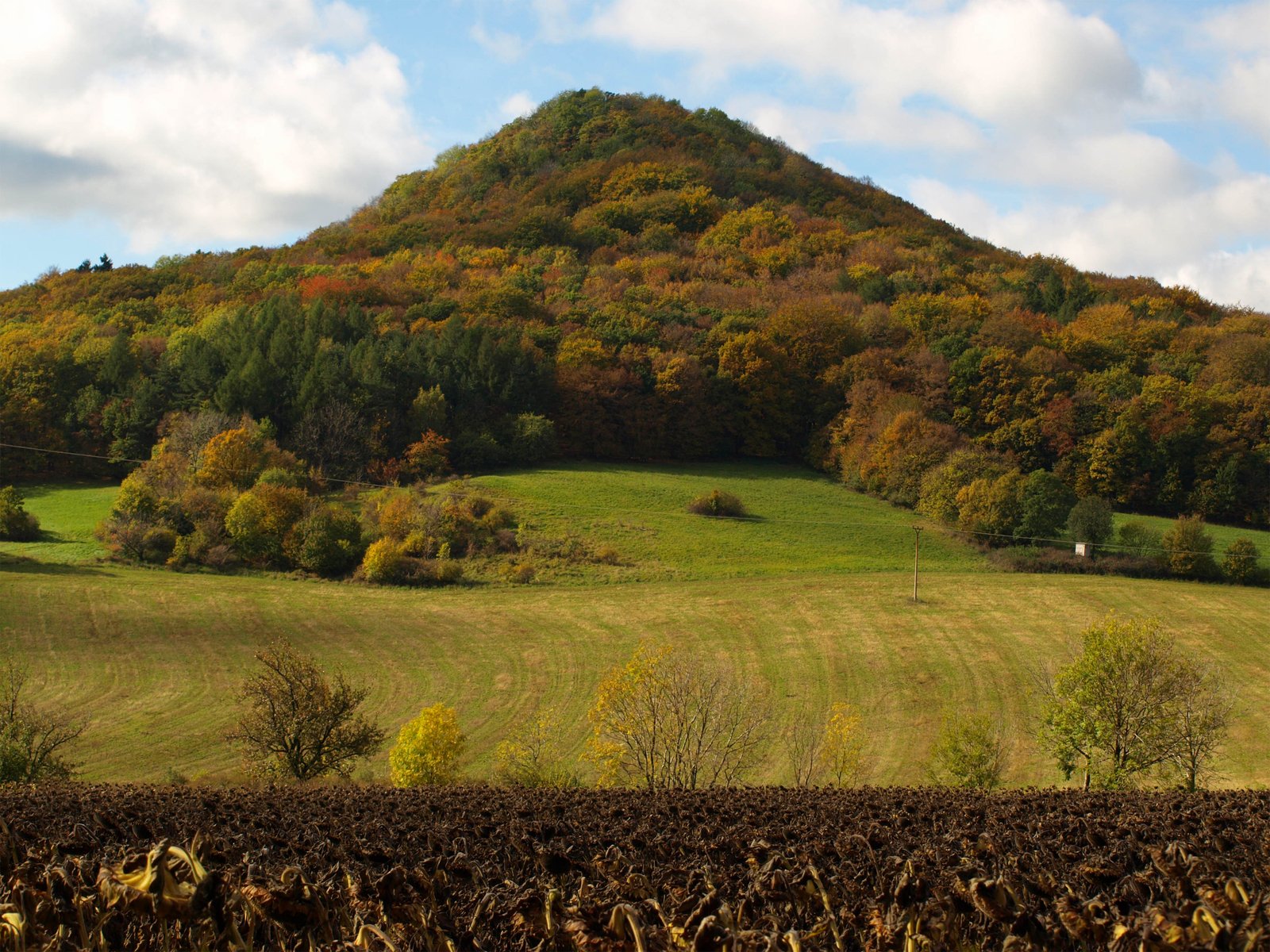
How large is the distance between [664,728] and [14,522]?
47.9 meters

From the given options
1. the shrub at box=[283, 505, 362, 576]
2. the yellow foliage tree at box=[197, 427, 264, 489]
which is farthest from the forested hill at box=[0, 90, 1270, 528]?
the shrub at box=[283, 505, 362, 576]

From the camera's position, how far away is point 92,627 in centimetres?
4644

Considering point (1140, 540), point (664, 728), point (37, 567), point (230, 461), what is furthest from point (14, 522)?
point (1140, 540)

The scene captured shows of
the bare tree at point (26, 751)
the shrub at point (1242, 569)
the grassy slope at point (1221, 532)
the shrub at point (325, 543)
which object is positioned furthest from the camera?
the grassy slope at point (1221, 532)

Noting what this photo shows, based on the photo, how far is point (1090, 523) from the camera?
61094 millimetres

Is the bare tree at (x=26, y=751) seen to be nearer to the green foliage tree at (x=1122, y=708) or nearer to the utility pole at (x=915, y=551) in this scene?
the green foliage tree at (x=1122, y=708)

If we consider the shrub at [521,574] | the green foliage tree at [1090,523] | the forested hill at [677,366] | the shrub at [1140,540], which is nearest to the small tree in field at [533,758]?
the shrub at [521,574]

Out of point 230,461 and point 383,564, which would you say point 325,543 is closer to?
point 383,564

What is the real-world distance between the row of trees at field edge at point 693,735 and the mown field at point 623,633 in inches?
90.0

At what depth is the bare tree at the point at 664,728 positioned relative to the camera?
30.3m

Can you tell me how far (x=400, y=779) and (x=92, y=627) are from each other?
2503cm

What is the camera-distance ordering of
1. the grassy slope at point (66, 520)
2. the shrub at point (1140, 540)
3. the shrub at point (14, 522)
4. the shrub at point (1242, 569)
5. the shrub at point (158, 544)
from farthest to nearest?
the shrub at point (14, 522) → the shrub at point (158, 544) → the shrub at point (1140, 540) → the grassy slope at point (66, 520) → the shrub at point (1242, 569)

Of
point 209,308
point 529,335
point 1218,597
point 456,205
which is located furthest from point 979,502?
point 456,205

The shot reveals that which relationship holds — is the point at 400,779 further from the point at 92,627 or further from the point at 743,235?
the point at 743,235
